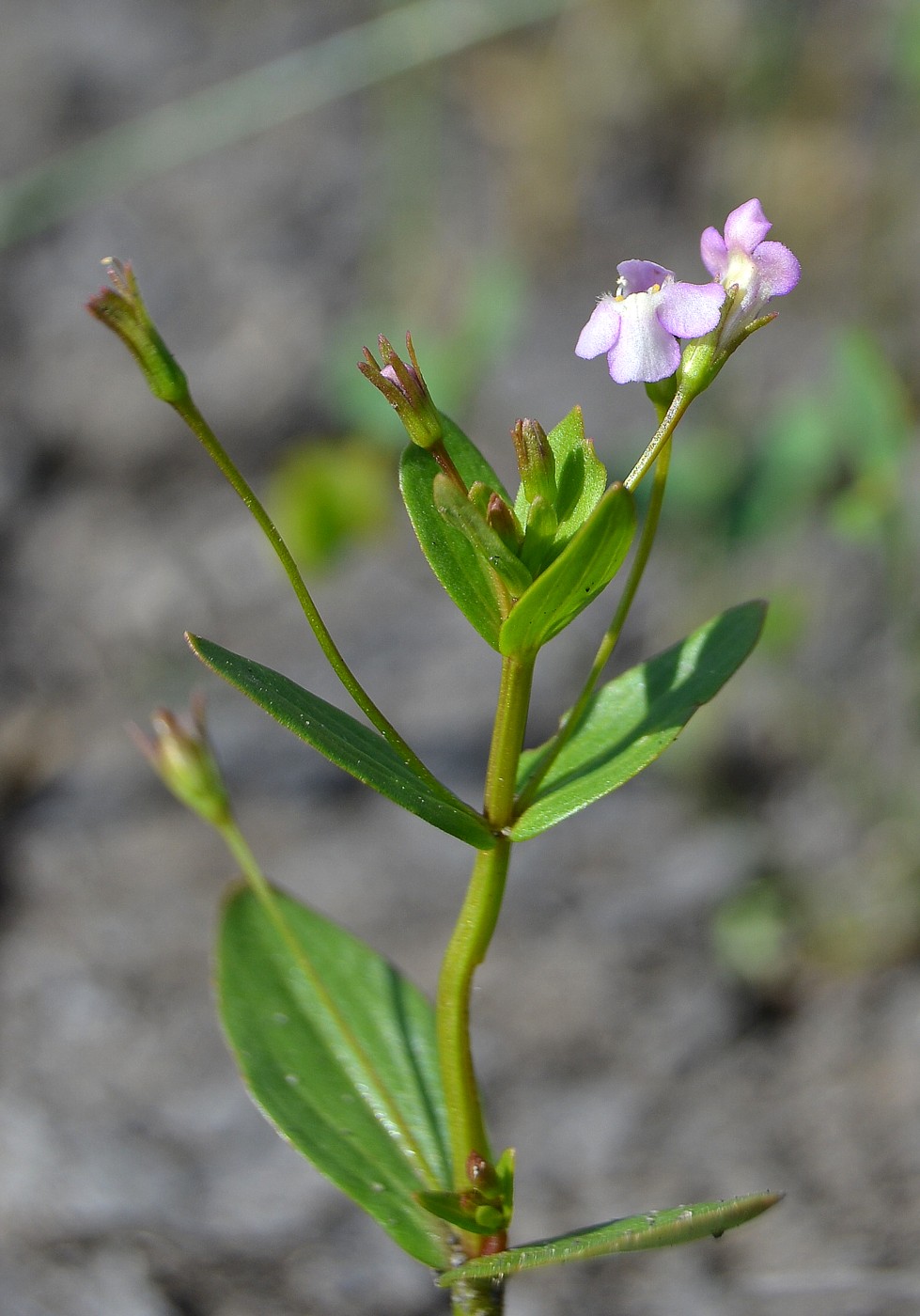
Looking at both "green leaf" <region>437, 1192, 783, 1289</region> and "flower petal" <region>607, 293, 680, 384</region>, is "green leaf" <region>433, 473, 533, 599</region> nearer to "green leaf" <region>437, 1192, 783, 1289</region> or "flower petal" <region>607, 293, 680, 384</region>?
"flower petal" <region>607, 293, 680, 384</region>

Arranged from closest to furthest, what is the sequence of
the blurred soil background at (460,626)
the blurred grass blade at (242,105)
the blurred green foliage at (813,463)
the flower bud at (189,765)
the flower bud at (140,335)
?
the flower bud at (140,335), the flower bud at (189,765), the blurred soil background at (460,626), the blurred green foliage at (813,463), the blurred grass blade at (242,105)

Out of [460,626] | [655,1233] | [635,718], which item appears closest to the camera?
[655,1233]

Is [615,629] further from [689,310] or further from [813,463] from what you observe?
[813,463]

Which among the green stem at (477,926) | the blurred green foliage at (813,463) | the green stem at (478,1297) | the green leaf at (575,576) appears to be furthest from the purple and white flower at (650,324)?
the blurred green foliage at (813,463)

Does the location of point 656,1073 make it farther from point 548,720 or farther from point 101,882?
point 101,882

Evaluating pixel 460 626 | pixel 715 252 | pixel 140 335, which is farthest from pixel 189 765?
pixel 460 626

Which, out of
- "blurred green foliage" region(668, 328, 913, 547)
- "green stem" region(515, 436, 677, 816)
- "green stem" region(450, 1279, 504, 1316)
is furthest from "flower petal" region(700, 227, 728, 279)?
"blurred green foliage" region(668, 328, 913, 547)

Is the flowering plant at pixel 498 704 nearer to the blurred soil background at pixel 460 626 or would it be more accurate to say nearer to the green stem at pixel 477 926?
the green stem at pixel 477 926
